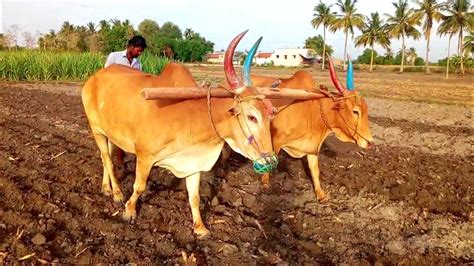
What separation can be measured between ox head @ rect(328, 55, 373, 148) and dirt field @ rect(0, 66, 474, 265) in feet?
2.49

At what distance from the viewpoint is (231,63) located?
12.7 feet

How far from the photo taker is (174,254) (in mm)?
4027

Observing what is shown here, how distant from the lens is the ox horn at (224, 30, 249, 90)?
3822 mm

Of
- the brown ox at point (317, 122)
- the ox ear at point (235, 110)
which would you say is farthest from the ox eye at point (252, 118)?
the brown ox at point (317, 122)

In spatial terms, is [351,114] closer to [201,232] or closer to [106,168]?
[201,232]

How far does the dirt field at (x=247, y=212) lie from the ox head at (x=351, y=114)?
0.76m

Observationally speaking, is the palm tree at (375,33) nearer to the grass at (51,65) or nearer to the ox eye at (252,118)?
the grass at (51,65)

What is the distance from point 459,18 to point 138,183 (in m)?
51.8

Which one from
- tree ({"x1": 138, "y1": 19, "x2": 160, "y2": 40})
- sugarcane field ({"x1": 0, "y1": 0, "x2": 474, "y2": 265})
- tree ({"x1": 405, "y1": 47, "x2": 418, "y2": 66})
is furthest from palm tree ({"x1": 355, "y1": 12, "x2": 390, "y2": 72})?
sugarcane field ({"x1": 0, "y1": 0, "x2": 474, "y2": 265})

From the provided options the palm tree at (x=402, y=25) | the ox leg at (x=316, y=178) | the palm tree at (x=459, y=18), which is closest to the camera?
the ox leg at (x=316, y=178)

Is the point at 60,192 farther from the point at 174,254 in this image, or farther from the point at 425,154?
the point at 425,154

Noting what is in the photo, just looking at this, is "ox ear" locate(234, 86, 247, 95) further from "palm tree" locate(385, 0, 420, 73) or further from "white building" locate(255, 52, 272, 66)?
"white building" locate(255, 52, 272, 66)

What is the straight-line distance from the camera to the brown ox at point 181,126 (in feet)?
12.6

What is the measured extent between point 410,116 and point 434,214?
8.15 metres
